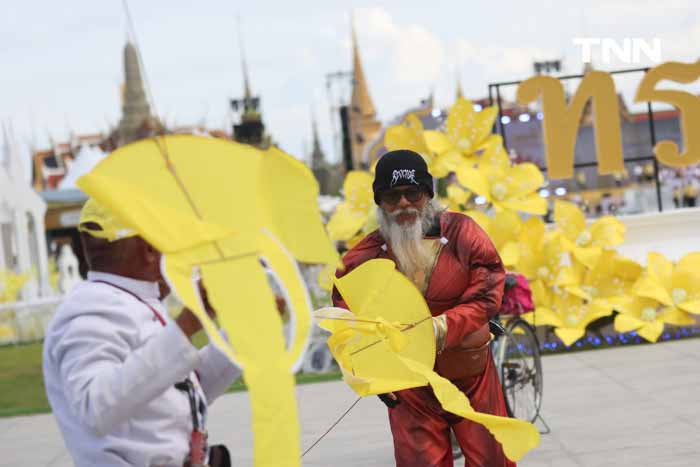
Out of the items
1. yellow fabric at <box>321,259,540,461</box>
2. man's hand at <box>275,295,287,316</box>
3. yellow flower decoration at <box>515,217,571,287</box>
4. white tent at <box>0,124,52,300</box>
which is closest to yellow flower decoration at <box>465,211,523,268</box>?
yellow flower decoration at <box>515,217,571,287</box>

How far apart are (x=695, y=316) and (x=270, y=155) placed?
38.5ft

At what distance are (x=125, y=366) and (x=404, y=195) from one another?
2550 mm

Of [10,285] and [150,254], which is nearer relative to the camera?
[150,254]

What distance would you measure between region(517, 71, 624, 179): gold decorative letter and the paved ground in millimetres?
2693

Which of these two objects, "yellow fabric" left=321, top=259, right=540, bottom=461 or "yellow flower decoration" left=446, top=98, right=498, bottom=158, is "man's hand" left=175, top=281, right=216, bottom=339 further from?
"yellow flower decoration" left=446, top=98, right=498, bottom=158

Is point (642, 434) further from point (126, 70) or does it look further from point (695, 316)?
point (126, 70)

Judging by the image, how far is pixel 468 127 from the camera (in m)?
11.3

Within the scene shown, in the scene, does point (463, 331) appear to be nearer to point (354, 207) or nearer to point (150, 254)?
point (150, 254)

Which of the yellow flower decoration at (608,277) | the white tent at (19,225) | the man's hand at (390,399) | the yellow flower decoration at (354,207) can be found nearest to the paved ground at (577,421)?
the yellow flower decoration at (608,277)

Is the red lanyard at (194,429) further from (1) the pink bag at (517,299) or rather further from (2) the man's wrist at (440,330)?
(1) the pink bag at (517,299)

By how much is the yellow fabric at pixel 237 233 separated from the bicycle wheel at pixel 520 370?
5.81 m

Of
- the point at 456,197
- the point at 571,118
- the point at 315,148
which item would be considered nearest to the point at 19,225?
the point at 571,118

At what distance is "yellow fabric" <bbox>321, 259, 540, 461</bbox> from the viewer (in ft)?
12.8

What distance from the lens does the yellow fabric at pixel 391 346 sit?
3.89 meters
